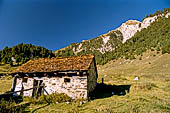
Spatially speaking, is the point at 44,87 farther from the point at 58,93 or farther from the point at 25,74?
the point at 25,74

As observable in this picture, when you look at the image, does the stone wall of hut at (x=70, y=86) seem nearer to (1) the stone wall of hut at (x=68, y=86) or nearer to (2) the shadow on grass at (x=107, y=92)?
(1) the stone wall of hut at (x=68, y=86)

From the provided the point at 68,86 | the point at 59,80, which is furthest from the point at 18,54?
the point at 68,86

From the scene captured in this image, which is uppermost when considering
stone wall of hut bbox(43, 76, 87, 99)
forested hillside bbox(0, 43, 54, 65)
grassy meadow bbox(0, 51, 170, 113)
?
forested hillside bbox(0, 43, 54, 65)

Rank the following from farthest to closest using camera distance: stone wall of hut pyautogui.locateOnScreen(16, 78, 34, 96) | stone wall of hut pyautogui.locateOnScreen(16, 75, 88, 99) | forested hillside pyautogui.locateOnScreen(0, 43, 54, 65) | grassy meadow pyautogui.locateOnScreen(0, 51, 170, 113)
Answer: forested hillside pyautogui.locateOnScreen(0, 43, 54, 65), stone wall of hut pyautogui.locateOnScreen(16, 78, 34, 96), stone wall of hut pyautogui.locateOnScreen(16, 75, 88, 99), grassy meadow pyautogui.locateOnScreen(0, 51, 170, 113)

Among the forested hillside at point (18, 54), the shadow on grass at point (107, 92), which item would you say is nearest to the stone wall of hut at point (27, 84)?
the shadow on grass at point (107, 92)

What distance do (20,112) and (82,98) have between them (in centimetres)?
455

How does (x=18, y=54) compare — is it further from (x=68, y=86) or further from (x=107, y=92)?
(x=107, y=92)

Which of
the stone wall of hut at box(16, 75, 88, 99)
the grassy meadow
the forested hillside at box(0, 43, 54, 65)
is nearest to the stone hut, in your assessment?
the stone wall of hut at box(16, 75, 88, 99)

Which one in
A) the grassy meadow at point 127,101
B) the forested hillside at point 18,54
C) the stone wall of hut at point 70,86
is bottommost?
the grassy meadow at point 127,101

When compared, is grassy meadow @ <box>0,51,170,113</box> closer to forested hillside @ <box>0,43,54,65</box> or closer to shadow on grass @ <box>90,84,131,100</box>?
shadow on grass @ <box>90,84,131,100</box>

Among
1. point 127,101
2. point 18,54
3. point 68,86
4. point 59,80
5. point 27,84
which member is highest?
point 18,54

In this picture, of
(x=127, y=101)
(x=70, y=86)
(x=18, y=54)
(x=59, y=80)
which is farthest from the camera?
(x=18, y=54)

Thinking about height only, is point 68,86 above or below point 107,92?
above

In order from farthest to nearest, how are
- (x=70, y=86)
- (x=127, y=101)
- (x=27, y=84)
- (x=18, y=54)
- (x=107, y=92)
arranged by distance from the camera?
(x=18, y=54) < (x=107, y=92) < (x=27, y=84) < (x=70, y=86) < (x=127, y=101)
